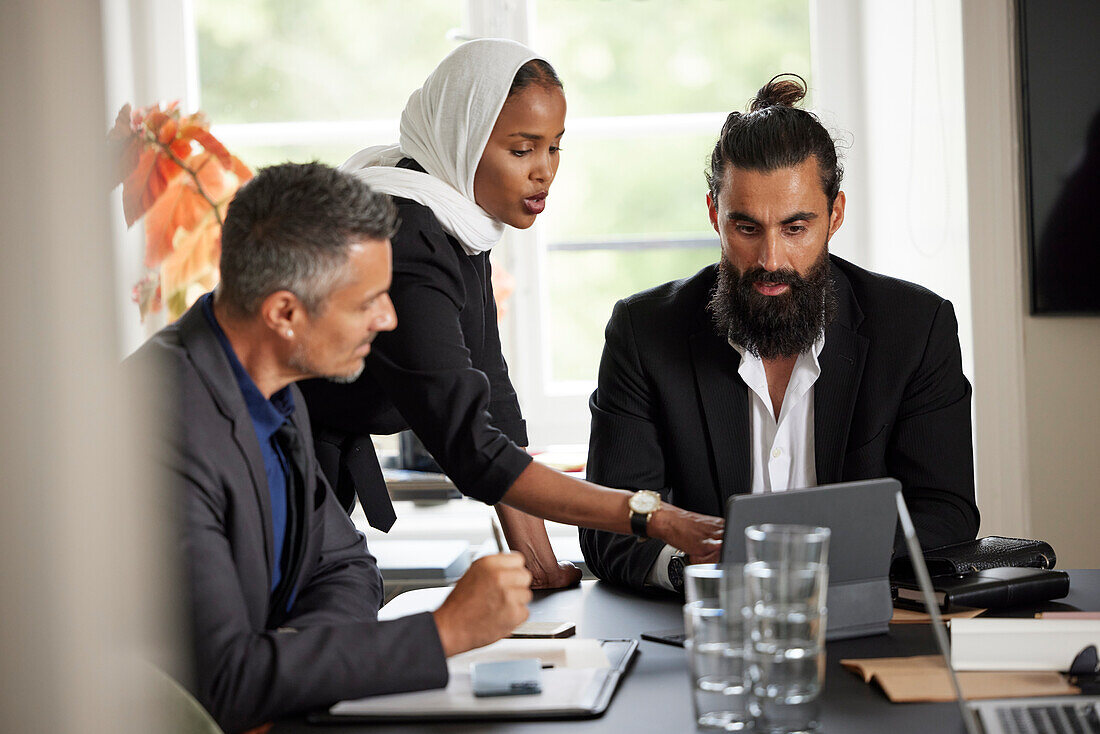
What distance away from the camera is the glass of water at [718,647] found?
106cm

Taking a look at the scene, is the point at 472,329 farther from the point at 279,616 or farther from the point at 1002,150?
the point at 1002,150

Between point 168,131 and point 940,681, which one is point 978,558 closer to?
point 940,681

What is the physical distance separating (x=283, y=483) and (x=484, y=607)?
0.41 meters

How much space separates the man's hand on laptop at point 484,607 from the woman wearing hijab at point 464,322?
37 cm

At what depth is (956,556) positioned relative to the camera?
1584mm

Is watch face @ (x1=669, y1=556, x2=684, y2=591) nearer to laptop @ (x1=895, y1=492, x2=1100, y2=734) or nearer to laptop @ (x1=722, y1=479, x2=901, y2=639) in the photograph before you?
laptop @ (x1=722, y1=479, x2=901, y2=639)

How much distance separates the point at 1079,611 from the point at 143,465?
56.7 inches

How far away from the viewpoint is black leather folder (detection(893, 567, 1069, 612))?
4.85ft

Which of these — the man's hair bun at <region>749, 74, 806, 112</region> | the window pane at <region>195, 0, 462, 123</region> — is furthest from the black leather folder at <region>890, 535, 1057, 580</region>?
the window pane at <region>195, 0, 462, 123</region>

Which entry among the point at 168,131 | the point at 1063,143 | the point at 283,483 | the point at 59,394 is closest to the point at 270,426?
the point at 283,483

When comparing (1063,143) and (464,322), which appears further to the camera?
(1063,143)

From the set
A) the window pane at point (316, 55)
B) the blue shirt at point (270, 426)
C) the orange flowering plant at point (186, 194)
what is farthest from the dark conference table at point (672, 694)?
the window pane at point (316, 55)

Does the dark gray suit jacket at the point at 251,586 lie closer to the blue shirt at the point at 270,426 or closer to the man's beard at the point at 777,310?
the blue shirt at the point at 270,426

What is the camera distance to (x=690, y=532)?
158 centimetres
